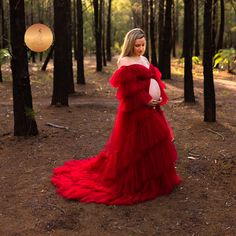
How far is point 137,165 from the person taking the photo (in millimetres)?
5535

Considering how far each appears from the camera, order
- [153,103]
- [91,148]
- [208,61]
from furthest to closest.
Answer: [208,61], [91,148], [153,103]

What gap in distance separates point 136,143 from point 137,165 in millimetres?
314

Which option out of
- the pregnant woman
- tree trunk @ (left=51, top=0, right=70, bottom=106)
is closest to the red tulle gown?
the pregnant woman

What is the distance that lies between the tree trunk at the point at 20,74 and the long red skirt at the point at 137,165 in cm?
308

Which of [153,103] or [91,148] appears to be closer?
[153,103]

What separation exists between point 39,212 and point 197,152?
12.2 ft

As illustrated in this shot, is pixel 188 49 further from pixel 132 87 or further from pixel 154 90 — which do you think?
pixel 132 87

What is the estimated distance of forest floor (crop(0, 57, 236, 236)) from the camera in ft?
15.5

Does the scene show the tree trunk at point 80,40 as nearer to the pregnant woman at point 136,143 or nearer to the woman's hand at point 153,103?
the pregnant woman at point 136,143

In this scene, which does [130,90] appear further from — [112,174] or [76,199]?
[76,199]

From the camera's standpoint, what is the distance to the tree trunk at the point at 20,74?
26.0ft

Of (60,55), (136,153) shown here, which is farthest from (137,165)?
(60,55)

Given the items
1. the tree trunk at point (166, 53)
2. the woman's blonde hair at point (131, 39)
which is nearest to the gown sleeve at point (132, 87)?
the woman's blonde hair at point (131, 39)

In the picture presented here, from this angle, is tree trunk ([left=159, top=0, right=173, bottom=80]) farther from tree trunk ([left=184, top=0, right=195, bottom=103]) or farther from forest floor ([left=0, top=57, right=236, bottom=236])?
forest floor ([left=0, top=57, right=236, bottom=236])
